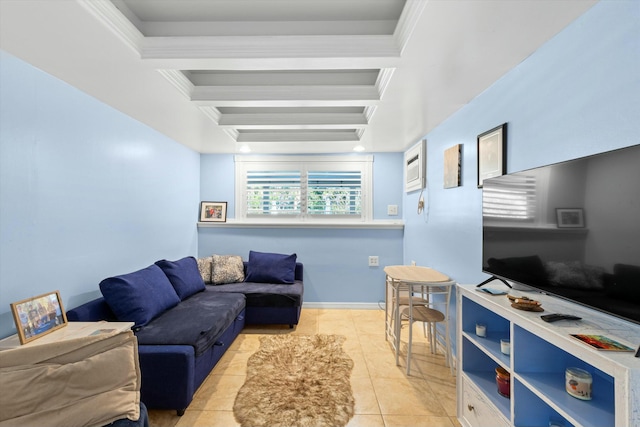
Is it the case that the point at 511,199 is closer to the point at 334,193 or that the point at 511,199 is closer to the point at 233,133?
the point at 334,193

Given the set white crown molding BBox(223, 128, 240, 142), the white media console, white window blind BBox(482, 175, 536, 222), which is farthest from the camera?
white crown molding BBox(223, 128, 240, 142)

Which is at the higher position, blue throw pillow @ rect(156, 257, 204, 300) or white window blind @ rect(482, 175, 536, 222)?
white window blind @ rect(482, 175, 536, 222)

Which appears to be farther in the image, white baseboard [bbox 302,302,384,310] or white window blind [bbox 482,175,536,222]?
white baseboard [bbox 302,302,384,310]

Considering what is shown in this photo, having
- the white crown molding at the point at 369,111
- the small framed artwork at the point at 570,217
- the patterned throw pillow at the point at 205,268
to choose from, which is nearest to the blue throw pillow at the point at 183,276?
the patterned throw pillow at the point at 205,268

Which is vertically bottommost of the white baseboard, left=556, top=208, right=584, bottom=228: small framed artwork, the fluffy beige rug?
the fluffy beige rug

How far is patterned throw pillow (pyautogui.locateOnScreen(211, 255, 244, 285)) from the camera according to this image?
132 inches

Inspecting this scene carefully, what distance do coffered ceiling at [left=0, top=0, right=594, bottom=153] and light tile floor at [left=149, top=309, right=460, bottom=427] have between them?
7.38ft

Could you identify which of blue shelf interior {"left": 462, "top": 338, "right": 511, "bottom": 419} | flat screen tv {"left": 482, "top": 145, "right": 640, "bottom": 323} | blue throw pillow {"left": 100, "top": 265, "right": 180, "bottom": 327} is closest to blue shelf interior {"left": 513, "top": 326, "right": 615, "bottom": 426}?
flat screen tv {"left": 482, "top": 145, "right": 640, "bottom": 323}

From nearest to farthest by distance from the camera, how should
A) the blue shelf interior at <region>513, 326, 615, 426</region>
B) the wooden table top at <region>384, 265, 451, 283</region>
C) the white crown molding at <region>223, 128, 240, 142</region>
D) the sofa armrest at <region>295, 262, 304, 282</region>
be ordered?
the blue shelf interior at <region>513, 326, 615, 426</region> → the wooden table top at <region>384, 265, 451, 283</region> → the white crown molding at <region>223, 128, 240, 142</region> → the sofa armrest at <region>295, 262, 304, 282</region>

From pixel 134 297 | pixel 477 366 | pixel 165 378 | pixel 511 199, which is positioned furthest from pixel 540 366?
pixel 134 297

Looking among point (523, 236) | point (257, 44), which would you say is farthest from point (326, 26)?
point (523, 236)

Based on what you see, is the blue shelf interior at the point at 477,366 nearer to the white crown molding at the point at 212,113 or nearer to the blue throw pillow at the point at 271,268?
the blue throw pillow at the point at 271,268

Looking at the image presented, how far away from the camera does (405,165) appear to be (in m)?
3.77

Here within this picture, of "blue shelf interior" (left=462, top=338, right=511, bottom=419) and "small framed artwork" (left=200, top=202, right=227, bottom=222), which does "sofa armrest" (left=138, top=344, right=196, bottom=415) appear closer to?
"blue shelf interior" (left=462, top=338, right=511, bottom=419)
